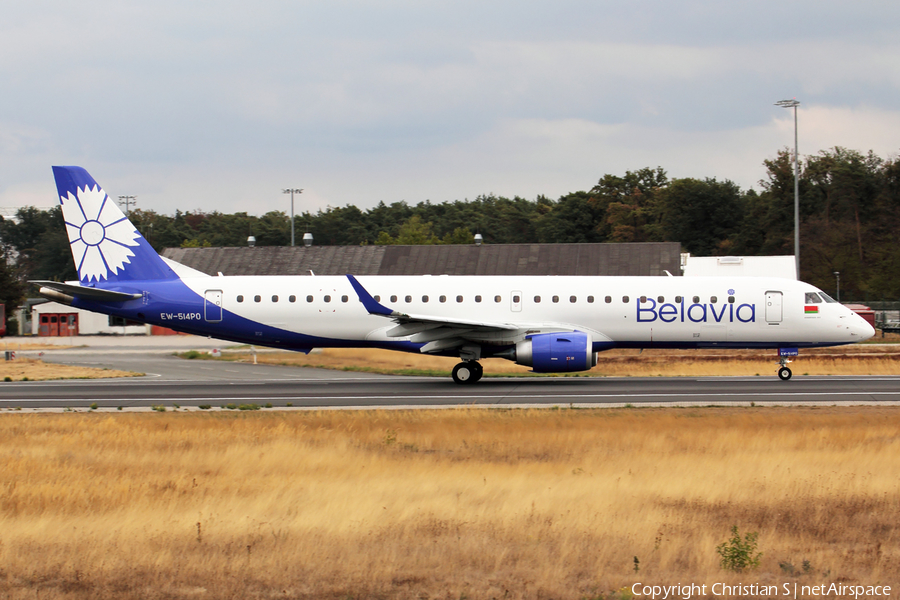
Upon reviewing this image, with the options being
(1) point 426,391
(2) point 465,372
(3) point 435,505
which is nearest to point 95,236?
(1) point 426,391

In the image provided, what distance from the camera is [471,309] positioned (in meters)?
26.1

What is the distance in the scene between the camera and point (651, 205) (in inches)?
3947

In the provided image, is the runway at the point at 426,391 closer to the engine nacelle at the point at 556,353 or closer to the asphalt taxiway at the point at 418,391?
the asphalt taxiway at the point at 418,391

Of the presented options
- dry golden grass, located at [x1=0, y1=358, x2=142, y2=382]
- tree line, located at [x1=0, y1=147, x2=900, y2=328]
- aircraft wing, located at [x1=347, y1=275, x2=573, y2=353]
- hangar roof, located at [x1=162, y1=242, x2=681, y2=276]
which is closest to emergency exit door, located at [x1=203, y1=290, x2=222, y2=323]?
aircraft wing, located at [x1=347, y1=275, x2=573, y2=353]

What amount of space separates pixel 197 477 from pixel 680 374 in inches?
851

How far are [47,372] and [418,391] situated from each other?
16573mm

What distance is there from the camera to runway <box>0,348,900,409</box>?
68.6 ft

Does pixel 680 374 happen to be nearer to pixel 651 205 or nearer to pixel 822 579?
pixel 822 579

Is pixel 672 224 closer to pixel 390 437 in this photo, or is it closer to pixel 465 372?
pixel 465 372

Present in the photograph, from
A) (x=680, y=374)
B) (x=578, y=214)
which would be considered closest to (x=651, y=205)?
(x=578, y=214)

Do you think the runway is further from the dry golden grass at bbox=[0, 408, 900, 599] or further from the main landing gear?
the dry golden grass at bbox=[0, 408, 900, 599]

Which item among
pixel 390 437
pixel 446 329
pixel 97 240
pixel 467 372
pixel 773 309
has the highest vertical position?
pixel 97 240

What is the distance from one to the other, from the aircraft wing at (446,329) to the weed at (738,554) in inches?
632

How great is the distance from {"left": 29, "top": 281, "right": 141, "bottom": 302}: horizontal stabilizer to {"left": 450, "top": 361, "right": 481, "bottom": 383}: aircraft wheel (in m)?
10.5
